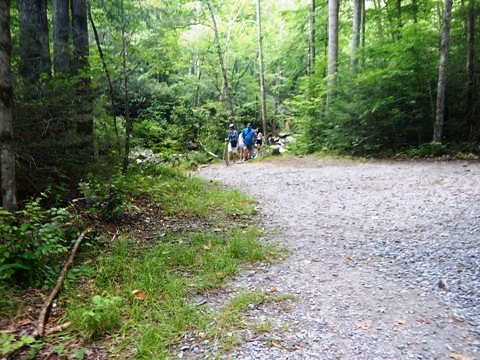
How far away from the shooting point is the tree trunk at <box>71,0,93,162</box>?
18.0 ft

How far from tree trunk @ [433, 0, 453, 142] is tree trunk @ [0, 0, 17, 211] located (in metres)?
11.4

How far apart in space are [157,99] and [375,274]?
22186 mm

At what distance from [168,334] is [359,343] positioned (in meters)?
1.54

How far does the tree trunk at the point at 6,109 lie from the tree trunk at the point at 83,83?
179 cm

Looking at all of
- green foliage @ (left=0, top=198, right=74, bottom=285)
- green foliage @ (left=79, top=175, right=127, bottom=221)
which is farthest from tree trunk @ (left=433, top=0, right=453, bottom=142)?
green foliage @ (left=0, top=198, right=74, bottom=285)

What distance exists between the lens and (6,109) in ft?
11.2

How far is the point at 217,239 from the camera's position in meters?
4.89

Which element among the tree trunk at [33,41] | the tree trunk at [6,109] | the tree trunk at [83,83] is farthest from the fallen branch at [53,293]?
the tree trunk at [33,41]

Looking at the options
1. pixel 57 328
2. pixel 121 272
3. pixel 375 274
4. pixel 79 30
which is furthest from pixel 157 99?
pixel 57 328

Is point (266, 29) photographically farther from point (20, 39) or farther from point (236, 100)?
point (20, 39)

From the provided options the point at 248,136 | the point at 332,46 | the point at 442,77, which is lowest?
the point at 248,136

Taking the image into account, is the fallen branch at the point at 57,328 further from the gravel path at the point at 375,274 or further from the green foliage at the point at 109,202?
the green foliage at the point at 109,202

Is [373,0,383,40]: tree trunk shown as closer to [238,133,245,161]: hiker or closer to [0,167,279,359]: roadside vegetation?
[238,133,245,161]: hiker

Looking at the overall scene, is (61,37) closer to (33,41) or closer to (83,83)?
(33,41)
